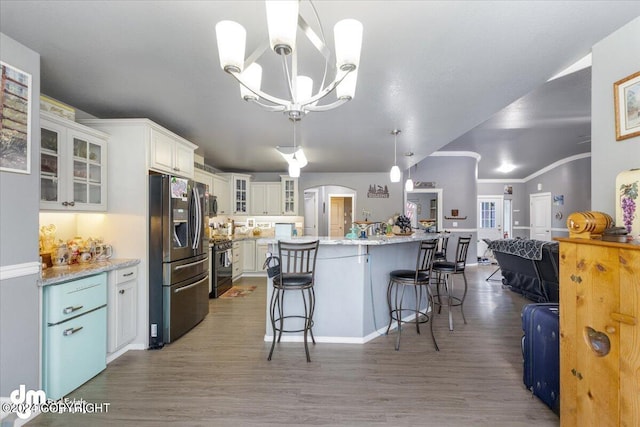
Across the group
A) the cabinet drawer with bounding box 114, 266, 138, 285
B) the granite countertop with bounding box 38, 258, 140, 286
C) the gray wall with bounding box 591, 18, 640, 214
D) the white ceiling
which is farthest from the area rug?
the gray wall with bounding box 591, 18, 640, 214

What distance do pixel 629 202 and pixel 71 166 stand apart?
3.93 meters

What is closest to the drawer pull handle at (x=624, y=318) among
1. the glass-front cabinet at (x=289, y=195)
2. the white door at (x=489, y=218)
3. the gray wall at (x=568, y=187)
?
the glass-front cabinet at (x=289, y=195)

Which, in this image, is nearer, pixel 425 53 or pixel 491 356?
Answer: pixel 425 53

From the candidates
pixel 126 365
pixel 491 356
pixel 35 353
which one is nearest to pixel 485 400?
pixel 491 356

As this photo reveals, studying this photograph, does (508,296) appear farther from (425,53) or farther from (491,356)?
(425,53)

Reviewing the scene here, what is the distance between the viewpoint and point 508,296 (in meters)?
4.98

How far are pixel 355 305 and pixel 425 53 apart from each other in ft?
7.97

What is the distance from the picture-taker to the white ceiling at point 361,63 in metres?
1.61

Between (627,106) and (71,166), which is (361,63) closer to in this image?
(627,106)

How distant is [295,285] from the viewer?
9.10 ft

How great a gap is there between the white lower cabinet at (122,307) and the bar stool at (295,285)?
1380mm

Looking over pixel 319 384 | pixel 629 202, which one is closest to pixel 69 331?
pixel 319 384

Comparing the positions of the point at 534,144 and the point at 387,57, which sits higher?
the point at 534,144

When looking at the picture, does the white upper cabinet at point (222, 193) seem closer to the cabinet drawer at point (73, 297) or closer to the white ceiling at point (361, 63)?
the white ceiling at point (361, 63)
